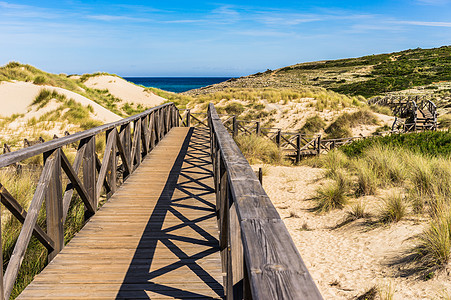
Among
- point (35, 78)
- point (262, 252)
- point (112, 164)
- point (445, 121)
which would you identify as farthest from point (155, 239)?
point (445, 121)

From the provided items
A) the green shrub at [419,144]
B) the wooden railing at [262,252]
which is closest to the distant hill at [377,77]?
the green shrub at [419,144]

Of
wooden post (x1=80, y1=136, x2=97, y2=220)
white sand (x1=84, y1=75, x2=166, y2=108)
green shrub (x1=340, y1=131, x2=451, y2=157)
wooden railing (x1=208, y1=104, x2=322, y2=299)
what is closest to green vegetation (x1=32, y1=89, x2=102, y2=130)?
white sand (x1=84, y1=75, x2=166, y2=108)

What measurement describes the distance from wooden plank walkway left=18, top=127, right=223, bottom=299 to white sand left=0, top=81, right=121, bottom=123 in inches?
634

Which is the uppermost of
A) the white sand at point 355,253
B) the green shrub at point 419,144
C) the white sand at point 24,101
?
the white sand at point 24,101

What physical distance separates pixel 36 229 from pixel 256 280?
240 centimetres

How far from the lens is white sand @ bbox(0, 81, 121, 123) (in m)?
19.1

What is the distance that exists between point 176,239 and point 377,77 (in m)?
57.5

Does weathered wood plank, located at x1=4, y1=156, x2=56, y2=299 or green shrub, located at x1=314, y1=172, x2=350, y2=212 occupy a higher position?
weathered wood plank, located at x1=4, y1=156, x2=56, y2=299

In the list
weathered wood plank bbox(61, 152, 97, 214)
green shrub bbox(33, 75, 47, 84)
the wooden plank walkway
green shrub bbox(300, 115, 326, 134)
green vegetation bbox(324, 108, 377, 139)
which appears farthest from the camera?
green shrub bbox(33, 75, 47, 84)

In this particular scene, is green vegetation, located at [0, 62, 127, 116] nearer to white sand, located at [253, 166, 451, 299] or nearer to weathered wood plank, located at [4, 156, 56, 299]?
white sand, located at [253, 166, 451, 299]

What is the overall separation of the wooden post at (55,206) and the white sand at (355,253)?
313cm

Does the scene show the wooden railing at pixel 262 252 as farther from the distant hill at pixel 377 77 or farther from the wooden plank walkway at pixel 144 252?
the distant hill at pixel 377 77

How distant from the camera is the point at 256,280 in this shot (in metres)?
1.00

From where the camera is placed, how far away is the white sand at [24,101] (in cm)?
1909
